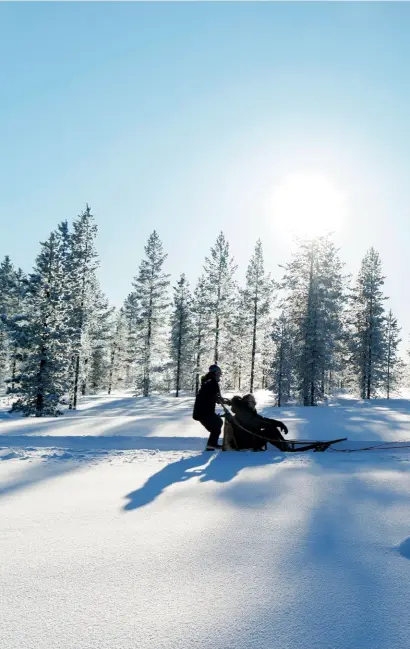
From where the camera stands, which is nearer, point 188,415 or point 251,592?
point 251,592

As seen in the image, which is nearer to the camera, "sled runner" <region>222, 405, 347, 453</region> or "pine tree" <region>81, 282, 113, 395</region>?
"sled runner" <region>222, 405, 347, 453</region>

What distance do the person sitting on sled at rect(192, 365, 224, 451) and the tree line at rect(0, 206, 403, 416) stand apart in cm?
1433

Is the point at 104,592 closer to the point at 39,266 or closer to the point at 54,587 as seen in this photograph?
A: the point at 54,587

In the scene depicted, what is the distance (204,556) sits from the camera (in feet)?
8.79

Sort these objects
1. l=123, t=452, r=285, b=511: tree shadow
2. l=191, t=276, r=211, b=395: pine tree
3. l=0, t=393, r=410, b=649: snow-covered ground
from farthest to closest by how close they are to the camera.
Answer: l=191, t=276, r=211, b=395: pine tree
l=123, t=452, r=285, b=511: tree shadow
l=0, t=393, r=410, b=649: snow-covered ground

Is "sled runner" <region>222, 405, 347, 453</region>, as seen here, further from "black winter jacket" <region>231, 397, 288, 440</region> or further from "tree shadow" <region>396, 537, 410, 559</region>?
"tree shadow" <region>396, 537, 410, 559</region>

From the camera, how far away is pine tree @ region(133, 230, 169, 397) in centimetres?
3469

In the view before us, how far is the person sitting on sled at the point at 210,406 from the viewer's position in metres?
7.46

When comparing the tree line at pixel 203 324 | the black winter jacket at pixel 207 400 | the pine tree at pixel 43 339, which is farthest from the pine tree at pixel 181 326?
the black winter jacket at pixel 207 400

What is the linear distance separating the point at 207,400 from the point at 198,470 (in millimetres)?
2053

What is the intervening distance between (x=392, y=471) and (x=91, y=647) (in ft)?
16.4

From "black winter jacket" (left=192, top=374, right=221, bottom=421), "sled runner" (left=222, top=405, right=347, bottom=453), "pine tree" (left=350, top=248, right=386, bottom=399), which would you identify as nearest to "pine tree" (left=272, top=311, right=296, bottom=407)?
"pine tree" (left=350, top=248, right=386, bottom=399)

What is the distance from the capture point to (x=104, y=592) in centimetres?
220

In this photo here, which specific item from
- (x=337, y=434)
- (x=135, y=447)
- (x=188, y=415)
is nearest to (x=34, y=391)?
(x=188, y=415)
